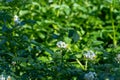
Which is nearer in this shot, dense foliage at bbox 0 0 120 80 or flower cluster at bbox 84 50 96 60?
dense foliage at bbox 0 0 120 80

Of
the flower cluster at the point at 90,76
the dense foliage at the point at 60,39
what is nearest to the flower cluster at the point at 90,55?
the dense foliage at the point at 60,39

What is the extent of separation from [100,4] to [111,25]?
0.29 m

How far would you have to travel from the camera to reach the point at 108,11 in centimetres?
401

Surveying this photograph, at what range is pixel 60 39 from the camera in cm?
281

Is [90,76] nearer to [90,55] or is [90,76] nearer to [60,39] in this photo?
[90,55]

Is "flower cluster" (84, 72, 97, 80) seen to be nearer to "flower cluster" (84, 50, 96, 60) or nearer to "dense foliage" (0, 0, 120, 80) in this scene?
"dense foliage" (0, 0, 120, 80)

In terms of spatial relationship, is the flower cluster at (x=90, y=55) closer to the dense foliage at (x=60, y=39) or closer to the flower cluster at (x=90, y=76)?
the dense foliage at (x=60, y=39)

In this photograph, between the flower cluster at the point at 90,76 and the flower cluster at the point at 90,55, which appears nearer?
the flower cluster at the point at 90,76

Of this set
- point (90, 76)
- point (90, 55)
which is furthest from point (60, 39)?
point (90, 76)

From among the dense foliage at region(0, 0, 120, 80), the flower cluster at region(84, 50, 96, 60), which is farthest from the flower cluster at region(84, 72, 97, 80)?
the flower cluster at region(84, 50, 96, 60)

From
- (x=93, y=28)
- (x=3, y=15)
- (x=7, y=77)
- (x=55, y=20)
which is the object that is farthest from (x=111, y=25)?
(x=7, y=77)

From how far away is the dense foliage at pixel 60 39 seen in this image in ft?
7.00

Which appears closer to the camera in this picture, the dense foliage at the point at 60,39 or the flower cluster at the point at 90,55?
the dense foliage at the point at 60,39

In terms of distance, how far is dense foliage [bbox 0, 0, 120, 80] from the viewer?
2.13 metres
